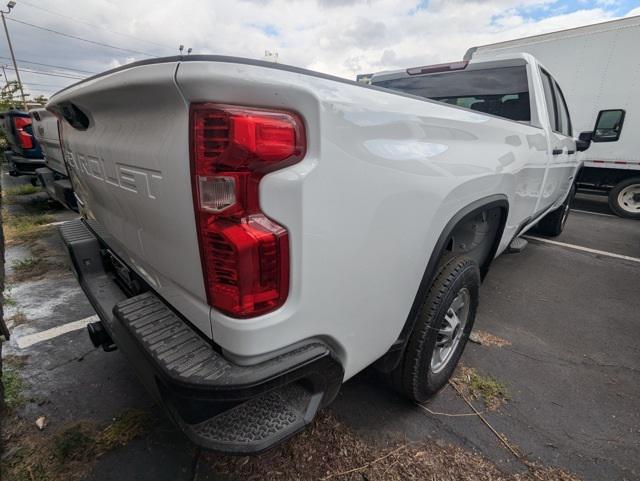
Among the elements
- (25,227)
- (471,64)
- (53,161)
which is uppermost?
(471,64)

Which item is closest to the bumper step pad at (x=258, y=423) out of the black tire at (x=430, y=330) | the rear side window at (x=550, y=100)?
the black tire at (x=430, y=330)

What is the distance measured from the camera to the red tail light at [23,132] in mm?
5754

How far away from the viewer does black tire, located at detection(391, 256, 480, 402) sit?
173 cm

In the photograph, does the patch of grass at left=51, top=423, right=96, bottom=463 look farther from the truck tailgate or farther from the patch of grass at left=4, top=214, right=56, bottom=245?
the patch of grass at left=4, top=214, right=56, bottom=245

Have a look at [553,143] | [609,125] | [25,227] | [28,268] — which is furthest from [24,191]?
[609,125]

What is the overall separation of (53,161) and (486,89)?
15.9 ft

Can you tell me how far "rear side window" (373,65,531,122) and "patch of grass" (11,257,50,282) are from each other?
435 cm

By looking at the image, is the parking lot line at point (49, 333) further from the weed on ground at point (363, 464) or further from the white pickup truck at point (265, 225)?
the weed on ground at point (363, 464)

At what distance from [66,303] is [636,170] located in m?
10.1

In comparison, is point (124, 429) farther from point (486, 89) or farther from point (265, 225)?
point (486, 89)

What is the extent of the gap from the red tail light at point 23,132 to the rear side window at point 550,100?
290 inches

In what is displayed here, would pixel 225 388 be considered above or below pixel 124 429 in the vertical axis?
above

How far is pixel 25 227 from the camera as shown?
209 inches

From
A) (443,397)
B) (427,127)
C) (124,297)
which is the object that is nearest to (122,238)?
(124,297)
